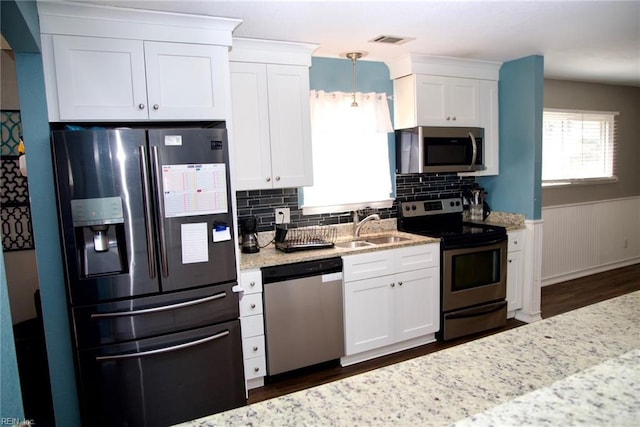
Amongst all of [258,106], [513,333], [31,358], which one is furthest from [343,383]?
[31,358]

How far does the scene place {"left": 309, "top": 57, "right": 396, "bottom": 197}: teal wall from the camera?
135 inches

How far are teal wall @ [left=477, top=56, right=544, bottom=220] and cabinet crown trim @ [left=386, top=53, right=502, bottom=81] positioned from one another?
0.20 meters

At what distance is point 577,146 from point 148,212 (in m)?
4.90

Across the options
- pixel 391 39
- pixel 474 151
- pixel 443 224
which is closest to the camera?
pixel 391 39

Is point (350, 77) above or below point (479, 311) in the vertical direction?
above

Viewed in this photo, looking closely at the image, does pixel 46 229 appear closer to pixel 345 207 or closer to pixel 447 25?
pixel 345 207

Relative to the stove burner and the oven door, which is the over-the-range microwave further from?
the oven door

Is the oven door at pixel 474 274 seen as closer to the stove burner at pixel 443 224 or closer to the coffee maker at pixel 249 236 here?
the stove burner at pixel 443 224

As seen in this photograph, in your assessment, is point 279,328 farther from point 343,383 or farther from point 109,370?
point 343,383

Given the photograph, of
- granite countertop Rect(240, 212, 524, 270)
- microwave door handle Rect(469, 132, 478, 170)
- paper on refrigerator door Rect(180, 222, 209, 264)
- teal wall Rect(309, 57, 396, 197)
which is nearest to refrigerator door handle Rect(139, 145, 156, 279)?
paper on refrigerator door Rect(180, 222, 209, 264)

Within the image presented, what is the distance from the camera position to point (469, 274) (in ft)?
11.4

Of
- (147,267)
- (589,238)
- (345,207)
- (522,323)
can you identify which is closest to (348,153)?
(345,207)

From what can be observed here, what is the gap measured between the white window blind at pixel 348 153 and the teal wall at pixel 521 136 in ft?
3.82

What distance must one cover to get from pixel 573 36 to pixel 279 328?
9.90 ft
